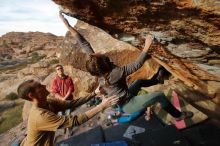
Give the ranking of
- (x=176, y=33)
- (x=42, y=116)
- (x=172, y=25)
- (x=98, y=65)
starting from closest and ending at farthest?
(x=42, y=116), (x=172, y=25), (x=176, y=33), (x=98, y=65)

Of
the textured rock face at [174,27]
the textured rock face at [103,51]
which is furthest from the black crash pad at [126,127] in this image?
the textured rock face at [174,27]

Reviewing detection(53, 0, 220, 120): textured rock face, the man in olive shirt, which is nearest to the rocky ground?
detection(53, 0, 220, 120): textured rock face

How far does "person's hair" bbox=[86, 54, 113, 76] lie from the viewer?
5043mm

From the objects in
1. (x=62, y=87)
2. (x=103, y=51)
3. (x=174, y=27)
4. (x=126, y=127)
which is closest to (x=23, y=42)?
(x=103, y=51)

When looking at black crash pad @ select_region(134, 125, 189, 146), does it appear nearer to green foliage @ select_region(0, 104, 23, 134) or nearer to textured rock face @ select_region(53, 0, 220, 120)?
textured rock face @ select_region(53, 0, 220, 120)

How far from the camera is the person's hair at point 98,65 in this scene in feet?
16.5

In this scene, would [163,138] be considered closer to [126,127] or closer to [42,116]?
[126,127]

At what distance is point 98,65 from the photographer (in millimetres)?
5074

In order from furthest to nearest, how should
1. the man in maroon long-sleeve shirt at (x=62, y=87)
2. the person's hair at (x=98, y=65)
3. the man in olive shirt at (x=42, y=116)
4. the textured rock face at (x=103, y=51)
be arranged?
the textured rock face at (x=103, y=51)
the man in maroon long-sleeve shirt at (x=62, y=87)
the person's hair at (x=98, y=65)
the man in olive shirt at (x=42, y=116)

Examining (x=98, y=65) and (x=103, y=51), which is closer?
(x=98, y=65)

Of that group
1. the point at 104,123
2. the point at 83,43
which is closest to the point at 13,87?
the point at 104,123

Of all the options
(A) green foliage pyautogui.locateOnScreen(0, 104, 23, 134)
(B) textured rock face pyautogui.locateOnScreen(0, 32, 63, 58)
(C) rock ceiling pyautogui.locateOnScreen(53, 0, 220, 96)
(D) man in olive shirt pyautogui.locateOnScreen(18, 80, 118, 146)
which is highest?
(C) rock ceiling pyautogui.locateOnScreen(53, 0, 220, 96)

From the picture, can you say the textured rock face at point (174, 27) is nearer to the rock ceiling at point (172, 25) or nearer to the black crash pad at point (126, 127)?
the rock ceiling at point (172, 25)

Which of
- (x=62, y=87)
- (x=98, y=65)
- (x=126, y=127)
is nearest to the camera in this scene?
(x=98, y=65)
